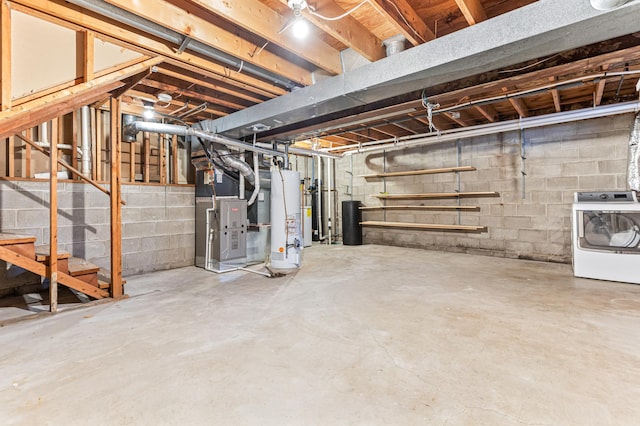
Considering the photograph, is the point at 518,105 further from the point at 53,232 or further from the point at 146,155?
the point at 53,232

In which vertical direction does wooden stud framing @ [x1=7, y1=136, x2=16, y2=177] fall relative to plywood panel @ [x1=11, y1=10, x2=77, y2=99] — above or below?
below

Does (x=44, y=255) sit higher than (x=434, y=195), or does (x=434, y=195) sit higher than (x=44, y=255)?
(x=434, y=195)

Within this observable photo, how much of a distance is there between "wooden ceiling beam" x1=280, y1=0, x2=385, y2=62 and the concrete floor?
2.29 metres

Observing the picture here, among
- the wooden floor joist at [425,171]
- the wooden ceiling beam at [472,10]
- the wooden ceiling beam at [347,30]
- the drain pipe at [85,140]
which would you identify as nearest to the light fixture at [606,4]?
the wooden ceiling beam at [472,10]

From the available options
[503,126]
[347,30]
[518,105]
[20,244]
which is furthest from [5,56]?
[503,126]

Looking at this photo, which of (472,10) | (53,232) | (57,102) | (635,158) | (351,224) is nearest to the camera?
(472,10)

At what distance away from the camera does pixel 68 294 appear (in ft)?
11.5

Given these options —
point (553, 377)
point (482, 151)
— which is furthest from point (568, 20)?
point (482, 151)

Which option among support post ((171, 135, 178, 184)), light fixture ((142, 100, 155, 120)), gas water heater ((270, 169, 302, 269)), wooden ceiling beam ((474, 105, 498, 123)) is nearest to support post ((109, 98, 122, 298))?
light fixture ((142, 100, 155, 120))

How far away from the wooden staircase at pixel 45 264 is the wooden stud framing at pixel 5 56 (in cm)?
129

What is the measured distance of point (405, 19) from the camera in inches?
85.7

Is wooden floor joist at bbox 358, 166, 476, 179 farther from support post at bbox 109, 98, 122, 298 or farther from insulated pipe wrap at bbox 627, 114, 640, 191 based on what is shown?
support post at bbox 109, 98, 122, 298

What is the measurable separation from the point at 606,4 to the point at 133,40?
10.4 feet

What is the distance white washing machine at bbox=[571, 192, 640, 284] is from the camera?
11.7 ft
